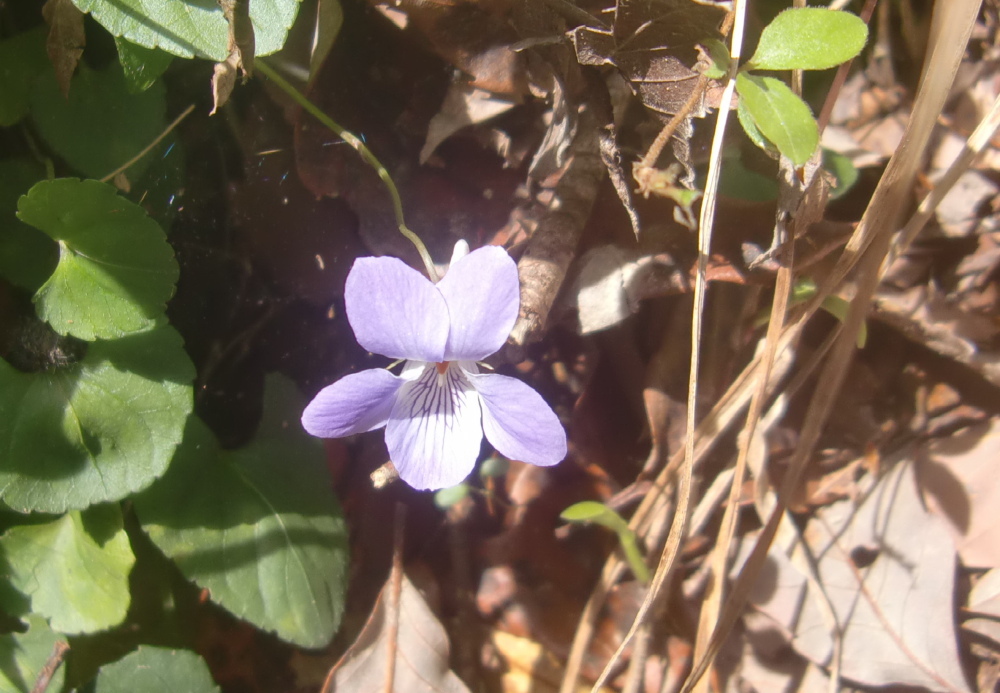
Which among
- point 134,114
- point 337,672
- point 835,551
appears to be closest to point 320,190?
point 134,114

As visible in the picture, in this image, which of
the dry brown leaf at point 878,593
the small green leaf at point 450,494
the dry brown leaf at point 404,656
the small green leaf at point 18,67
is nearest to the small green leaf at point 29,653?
the dry brown leaf at point 404,656

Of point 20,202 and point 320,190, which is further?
point 320,190

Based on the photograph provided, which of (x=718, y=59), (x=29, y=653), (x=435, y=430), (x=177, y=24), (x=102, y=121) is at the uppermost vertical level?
(x=718, y=59)

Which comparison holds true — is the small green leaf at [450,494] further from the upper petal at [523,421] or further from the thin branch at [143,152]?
the thin branch at [143,152]

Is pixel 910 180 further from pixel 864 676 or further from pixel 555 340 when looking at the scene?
pixel 864 676

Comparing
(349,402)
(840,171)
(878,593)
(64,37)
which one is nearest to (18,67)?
(64,37)

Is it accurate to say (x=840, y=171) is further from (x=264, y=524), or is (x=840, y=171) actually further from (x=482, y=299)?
(x=264, y=524)

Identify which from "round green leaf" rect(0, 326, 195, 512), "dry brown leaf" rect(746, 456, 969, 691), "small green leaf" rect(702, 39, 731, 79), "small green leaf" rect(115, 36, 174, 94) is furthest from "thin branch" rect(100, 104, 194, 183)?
"dry brown leaf" rect(746, 456, 969, 691)
